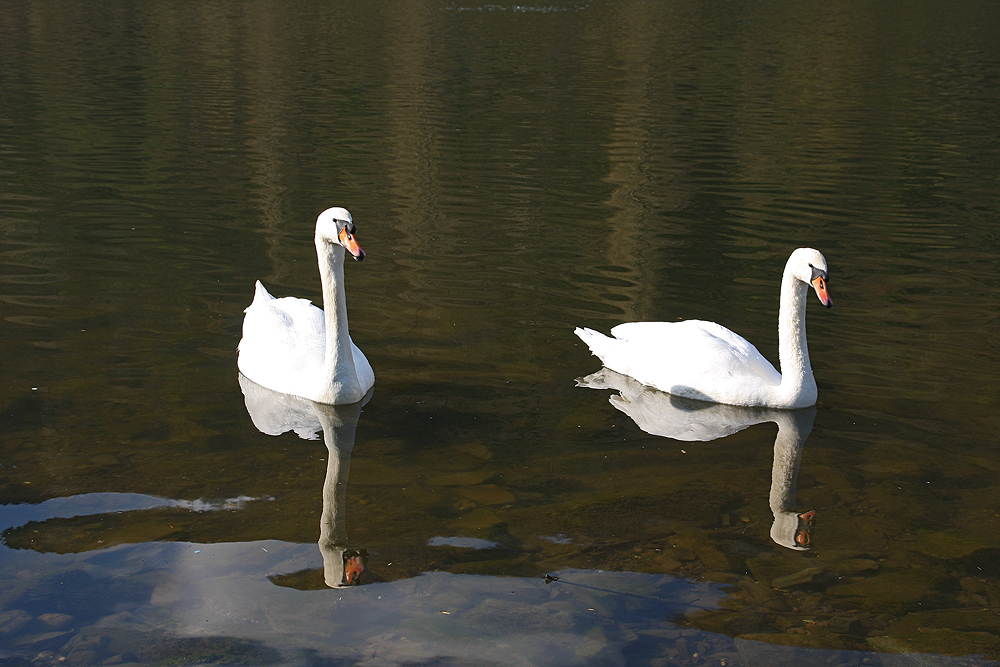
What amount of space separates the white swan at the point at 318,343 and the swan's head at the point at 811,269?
3.40 meters

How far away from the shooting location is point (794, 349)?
25.8 ft

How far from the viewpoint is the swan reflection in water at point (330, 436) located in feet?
18.6

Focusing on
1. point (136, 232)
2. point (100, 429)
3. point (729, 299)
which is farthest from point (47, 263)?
point (729, 299)

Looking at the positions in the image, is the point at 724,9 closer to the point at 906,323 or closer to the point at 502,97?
the point at 502,97

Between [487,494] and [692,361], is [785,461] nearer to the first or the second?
[692,361]

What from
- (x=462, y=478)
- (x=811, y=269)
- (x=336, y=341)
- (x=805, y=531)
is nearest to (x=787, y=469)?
(x=805, y=531)

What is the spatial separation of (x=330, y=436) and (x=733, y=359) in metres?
3.17

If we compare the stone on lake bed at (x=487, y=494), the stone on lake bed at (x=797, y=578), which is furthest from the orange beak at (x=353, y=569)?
the stone on lake bed at (x=797, y=578)

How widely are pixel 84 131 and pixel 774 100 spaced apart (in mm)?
16929

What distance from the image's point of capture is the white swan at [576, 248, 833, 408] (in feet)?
25.7

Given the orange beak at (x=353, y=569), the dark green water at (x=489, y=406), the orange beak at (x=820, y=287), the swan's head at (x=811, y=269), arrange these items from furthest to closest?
Result: 1. the swan's head at (x=811, y=269)
2. the orange beak at (x=820, y=287)
3. the orange beak at (x=353, y=569)
4. the dark green water at (x=489, y=406)

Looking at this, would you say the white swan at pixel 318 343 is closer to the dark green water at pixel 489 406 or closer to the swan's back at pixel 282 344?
the swan's back at pixel 282 344

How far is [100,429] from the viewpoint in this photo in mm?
7145

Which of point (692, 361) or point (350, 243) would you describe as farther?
point (692, 361)
